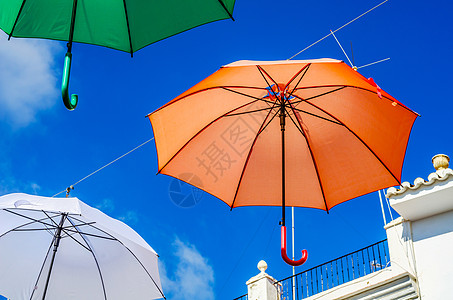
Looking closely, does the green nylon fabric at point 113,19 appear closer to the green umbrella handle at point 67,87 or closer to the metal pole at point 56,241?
the green umbrella handle at point 67,87

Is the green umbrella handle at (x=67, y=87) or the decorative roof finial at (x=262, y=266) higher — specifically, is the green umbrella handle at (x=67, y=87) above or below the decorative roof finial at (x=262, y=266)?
below

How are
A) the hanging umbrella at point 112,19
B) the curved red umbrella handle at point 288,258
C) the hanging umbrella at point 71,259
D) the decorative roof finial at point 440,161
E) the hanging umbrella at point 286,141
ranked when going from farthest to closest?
1. the decorative roof finial at point 440,161
2. the hanging umbrella at point 71,259
3. the hanging umbrella at point 286,141
4. the curved red umbrella handle at point 288,258
5. the hanging umbrella at point 112,19

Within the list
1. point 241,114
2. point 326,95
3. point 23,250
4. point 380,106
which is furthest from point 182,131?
point 23,250

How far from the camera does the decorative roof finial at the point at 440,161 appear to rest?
420 inches

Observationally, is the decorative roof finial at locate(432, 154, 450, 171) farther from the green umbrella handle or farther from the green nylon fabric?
the green umbrella handle

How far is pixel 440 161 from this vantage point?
10688 mm

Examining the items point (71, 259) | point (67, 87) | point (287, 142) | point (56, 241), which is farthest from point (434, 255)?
point (67, 87)

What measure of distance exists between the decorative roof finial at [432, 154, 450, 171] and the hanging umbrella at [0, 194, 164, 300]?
6107 mm

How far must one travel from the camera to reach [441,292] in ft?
31.8

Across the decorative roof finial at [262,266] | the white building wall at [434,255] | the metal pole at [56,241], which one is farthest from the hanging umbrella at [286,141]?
the decorative roof finial at [262,266]

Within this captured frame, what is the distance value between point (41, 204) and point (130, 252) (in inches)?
53.9

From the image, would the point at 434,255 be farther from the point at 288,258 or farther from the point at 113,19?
the point at 113,19

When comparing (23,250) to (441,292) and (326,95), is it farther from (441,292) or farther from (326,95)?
(441,292)

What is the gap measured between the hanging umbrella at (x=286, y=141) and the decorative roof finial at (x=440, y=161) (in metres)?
4.96
